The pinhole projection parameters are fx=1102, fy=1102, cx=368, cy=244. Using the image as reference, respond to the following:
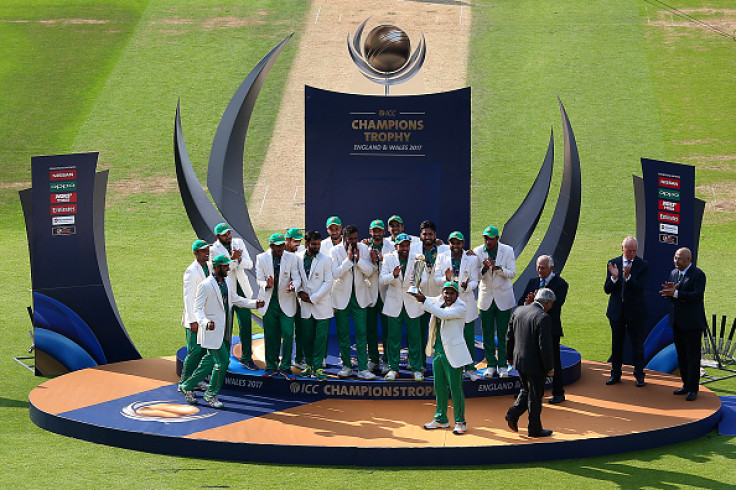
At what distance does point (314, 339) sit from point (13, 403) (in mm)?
3630

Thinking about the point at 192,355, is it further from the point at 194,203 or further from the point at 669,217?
the point at 669,217

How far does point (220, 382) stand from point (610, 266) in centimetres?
487

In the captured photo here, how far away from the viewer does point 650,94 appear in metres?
30.7

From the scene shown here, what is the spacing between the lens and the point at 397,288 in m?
13.0

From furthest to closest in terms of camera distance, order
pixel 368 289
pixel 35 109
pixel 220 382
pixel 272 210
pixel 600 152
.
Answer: pixel 35 109 < pixel 600 152 < pixel 272 210 < pixel 368 289 < pixel 220 382

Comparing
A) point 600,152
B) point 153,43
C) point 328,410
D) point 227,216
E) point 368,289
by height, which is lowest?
point 328,410

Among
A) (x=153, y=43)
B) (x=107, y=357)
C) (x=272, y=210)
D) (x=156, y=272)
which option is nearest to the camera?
(x=107, y=357)

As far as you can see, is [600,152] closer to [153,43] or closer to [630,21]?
[630,21]

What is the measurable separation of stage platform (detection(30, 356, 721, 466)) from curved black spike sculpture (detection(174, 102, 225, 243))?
2.24m

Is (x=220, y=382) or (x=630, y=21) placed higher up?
(x=630, y=21)

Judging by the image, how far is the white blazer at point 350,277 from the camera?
13039mm

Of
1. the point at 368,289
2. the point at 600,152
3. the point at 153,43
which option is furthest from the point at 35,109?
the point at 368,289

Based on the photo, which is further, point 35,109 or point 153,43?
point 153,43

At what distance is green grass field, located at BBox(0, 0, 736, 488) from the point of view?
826 inches
